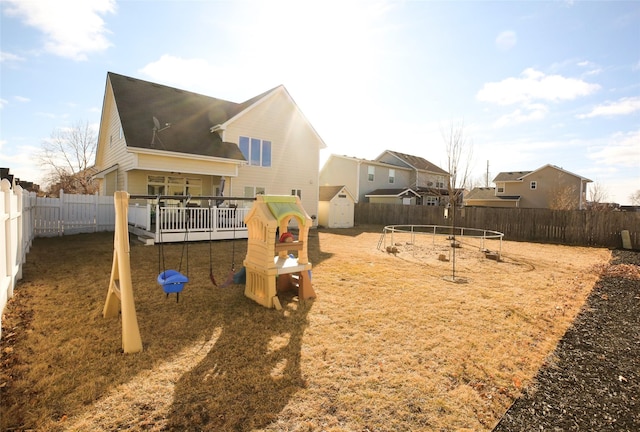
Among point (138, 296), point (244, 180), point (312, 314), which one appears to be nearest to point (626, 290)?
point (312, 314)

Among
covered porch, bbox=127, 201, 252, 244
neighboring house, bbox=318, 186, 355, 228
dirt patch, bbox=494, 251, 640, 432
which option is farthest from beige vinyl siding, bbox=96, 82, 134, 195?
dirt patch, bbox=494, 251, 640, 432

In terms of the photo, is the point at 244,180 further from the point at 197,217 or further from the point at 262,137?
the point at 197,217

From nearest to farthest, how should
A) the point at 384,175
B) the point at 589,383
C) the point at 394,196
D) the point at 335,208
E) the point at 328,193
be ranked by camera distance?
the point at 589,383 < the point at 335,208 < the point at 328,193 < the point at 394,196 < the point at 384,175

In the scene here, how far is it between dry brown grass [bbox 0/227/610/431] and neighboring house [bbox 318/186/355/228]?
15.7 meters

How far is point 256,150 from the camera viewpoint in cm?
1870

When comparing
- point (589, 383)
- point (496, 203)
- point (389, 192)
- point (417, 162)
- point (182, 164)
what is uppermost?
point (417, 162)

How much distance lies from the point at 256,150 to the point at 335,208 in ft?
26.2

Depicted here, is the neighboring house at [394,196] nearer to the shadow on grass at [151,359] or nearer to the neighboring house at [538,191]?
the neighboring house at [538,191]

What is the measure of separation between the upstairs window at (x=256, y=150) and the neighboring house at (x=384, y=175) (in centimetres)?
1499

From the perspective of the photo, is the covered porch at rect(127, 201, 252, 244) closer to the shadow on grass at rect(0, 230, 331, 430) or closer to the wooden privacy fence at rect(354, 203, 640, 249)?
the shadow on grass at rect(0, 230, 331, 430)

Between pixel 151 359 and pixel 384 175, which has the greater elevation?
pixel 384 175

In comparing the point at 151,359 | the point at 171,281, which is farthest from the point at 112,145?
the point at 151,359

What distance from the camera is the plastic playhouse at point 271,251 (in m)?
5.88

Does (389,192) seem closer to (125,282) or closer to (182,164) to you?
(182,164)
